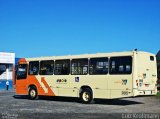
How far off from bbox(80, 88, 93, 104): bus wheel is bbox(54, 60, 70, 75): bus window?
1746mm

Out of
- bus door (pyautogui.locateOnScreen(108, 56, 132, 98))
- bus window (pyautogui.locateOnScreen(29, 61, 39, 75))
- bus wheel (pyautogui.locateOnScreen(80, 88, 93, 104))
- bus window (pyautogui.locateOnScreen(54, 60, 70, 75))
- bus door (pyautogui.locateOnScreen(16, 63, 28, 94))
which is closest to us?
bus door (pyautogui.locateOnScreen(108, 56, 132, 98))

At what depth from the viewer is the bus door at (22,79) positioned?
25.9 m

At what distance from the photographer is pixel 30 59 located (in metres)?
25.7

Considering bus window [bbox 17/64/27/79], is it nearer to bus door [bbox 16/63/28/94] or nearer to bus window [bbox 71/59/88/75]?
bus door [bbox 16/63/28/94]

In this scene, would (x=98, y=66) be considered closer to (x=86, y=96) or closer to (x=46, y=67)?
(x=86, y=96)

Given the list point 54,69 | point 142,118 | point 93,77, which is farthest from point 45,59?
point 142,118

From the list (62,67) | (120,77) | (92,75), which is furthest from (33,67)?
(120,77)

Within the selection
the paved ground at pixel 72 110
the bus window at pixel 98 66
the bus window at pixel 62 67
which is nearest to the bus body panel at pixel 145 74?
the paved ground at pixel 72 110

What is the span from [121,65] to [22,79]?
29.5ft

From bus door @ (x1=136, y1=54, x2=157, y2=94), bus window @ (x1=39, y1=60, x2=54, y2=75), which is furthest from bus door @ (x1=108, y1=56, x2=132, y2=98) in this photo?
bus window @ (x1=39, y1=60, x2=54, y2=75)

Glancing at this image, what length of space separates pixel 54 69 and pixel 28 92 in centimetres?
328

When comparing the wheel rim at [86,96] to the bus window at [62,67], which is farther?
the bus window at [62,67]

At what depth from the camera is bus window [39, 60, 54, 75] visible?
24.0m

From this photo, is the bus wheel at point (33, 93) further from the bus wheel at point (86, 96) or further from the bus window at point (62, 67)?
the bus wheel at point (86, 96)
